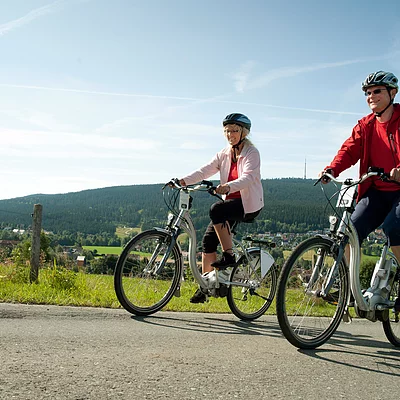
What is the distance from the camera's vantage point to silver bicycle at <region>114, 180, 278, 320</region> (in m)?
5.69

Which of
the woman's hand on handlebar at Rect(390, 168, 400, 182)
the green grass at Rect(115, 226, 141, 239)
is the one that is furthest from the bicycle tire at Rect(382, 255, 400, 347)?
the green grass at Rect(115, 226, 141, 239)

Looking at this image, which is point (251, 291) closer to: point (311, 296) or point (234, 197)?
point (234, 197)

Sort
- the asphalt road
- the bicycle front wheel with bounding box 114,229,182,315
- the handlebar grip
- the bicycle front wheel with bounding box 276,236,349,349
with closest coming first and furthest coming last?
the asphalt road < the bicycle front wheel with bounding box 276,236,349,349 < the bicycle front wheel with bounding box 114,229,182,315 < the handlebar grip

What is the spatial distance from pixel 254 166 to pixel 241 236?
959 mm

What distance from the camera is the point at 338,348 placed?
4.61 metres

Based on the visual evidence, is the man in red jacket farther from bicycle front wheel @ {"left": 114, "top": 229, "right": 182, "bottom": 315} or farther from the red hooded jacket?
bicycle front wheel @ {"left": 114, "top": 229, "right": 182, "bottom": 315}

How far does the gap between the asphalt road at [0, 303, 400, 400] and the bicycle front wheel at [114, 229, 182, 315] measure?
14.1 inches

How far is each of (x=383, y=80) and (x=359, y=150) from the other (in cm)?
71

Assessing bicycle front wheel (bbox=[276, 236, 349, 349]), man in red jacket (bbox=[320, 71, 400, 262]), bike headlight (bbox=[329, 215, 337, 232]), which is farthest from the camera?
man in red jacket (bbox=[320, 71, 400, 262])

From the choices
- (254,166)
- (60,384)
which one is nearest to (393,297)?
(254,166)

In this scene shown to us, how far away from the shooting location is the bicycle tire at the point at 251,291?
20.7 ft

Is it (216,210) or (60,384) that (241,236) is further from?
(60,384)

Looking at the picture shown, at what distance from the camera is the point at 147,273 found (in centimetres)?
582

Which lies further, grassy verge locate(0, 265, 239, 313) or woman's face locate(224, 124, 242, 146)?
woman's face locate(224, 124, 242, 146)
